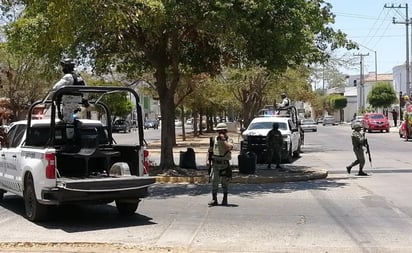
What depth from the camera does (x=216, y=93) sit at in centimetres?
4325

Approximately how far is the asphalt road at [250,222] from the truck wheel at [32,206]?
0.19 meters

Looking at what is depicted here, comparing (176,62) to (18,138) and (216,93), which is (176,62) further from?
(216,93)

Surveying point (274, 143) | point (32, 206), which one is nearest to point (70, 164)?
point (32, 206)

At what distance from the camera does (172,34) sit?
17.8 m

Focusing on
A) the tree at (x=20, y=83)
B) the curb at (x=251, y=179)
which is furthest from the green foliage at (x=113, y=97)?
the tree at (x=20, y=83)

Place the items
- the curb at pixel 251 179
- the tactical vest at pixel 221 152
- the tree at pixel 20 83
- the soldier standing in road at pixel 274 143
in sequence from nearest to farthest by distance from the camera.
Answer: the tactical vest at pixel 221 152 → the curb at pixel 251 179 → the soldier standing in road at pixel 274 143 → the tree at pixel 20 83

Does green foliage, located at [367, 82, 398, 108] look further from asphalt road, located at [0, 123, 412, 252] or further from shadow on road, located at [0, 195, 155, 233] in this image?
shadow on road, located at [0, 195, 155, 233]

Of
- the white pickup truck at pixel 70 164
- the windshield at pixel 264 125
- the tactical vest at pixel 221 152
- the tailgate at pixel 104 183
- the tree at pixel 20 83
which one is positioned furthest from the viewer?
the tree at pixel 20 83

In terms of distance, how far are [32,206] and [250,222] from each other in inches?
147

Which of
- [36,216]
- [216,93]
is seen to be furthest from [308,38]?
[216,93]

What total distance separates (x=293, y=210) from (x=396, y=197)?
9.44 feet

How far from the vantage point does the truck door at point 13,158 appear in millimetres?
11172

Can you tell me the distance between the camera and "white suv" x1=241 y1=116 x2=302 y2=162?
72.8 ft

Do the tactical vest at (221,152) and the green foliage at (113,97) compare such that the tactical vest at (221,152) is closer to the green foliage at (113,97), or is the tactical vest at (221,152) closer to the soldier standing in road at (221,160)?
the soldier standing in road at (221,160)
